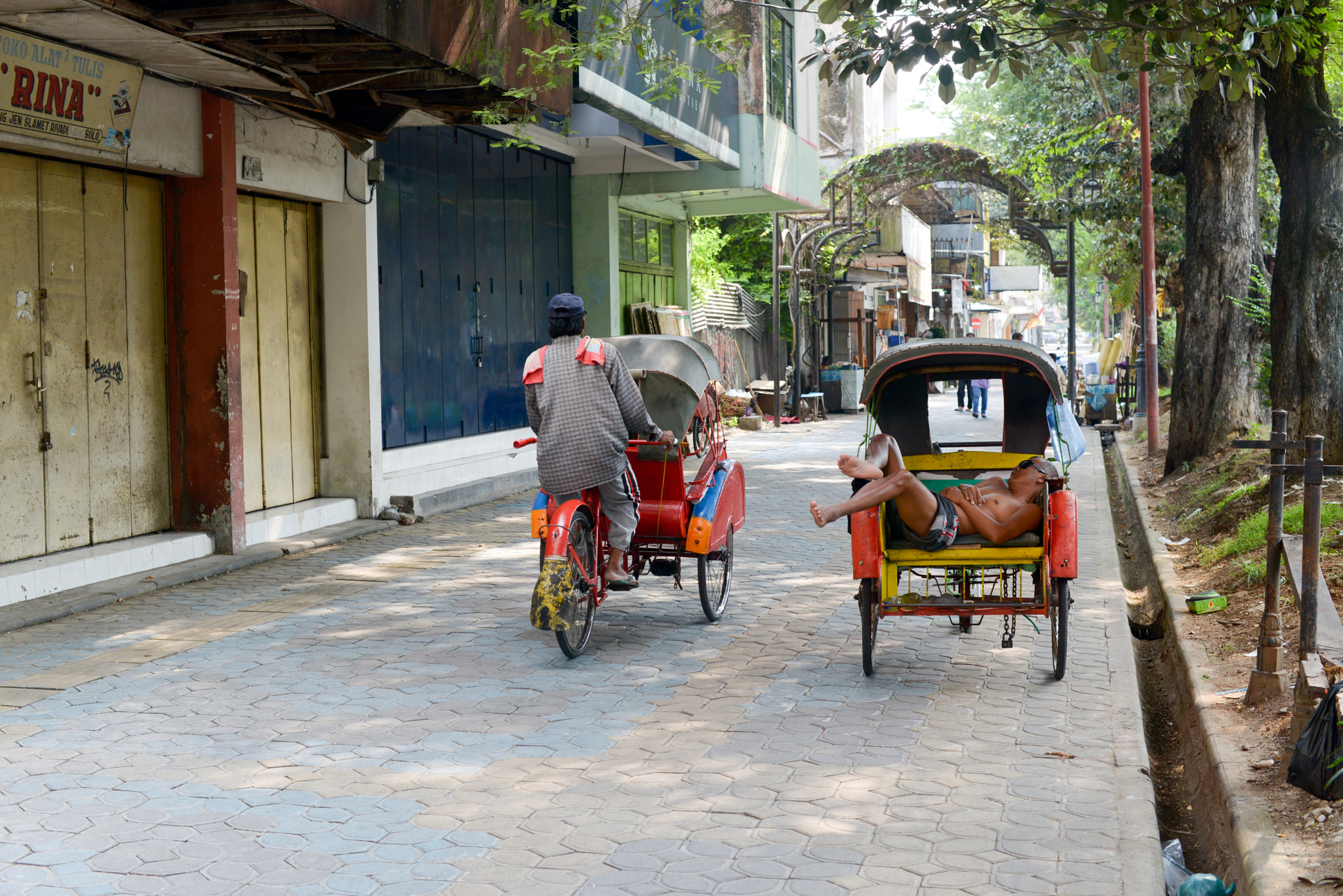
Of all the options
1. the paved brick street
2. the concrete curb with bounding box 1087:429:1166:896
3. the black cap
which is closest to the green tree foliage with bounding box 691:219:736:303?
the paved brick street

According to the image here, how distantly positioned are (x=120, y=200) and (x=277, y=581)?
3.17 metres

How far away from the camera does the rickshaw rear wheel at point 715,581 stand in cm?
750

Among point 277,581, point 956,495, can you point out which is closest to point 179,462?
point 277,581

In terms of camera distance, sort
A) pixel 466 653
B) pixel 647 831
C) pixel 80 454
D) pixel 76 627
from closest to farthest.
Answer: pixel 647 831, pixel 466 653, pixel 76 627, pixel 80 454

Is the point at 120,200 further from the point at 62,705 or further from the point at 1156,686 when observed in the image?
the point at 1156,686

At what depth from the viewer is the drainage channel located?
16.5 feet

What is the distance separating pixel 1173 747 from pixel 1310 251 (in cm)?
553

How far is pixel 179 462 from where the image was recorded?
9992 millimetres

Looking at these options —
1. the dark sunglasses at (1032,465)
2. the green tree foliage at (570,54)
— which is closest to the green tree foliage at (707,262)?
the green tree foliage at (570,54)

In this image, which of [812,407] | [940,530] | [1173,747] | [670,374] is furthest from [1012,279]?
[940,530]

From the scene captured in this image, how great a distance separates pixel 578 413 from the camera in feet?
21.9

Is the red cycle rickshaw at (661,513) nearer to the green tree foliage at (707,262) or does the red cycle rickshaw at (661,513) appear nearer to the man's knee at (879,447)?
the man's knee at (879,447)

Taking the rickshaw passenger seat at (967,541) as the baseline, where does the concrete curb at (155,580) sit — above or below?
below

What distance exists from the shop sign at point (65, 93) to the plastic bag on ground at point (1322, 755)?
7.82 metres
